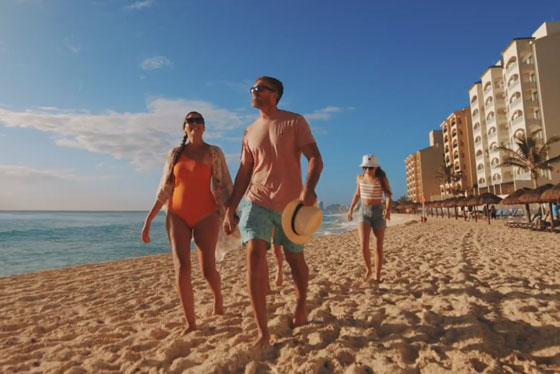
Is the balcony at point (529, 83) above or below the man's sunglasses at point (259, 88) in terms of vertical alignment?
above

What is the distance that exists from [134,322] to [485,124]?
55.9 meters

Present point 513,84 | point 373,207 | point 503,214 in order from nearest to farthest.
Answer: point 373,207, point 503,214, point 513,84

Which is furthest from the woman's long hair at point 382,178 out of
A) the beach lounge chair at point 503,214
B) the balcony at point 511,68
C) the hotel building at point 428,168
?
the hotel building at point 428,168

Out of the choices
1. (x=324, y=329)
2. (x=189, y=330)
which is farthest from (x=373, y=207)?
(x=189, y=330)

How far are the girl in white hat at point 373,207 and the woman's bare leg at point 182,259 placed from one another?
2329mm

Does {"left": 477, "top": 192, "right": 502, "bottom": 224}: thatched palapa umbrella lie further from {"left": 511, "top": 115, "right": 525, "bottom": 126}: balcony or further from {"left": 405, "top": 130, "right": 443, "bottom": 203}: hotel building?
{"left": 405, "top": 130, "right": 443, "bottom": 203}: hotel building

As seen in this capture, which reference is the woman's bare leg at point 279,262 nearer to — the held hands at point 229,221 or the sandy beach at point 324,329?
the sandy beach at point 324,329

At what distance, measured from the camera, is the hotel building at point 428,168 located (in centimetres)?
7156

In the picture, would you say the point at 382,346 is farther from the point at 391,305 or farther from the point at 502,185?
the point at 502,185

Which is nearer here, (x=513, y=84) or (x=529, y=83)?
(x=529, y=83)

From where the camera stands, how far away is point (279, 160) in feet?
7.25

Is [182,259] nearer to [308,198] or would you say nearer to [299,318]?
[299,318]

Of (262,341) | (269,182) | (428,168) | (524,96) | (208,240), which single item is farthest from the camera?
(428,168)

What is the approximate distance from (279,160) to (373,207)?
87.5 inches
